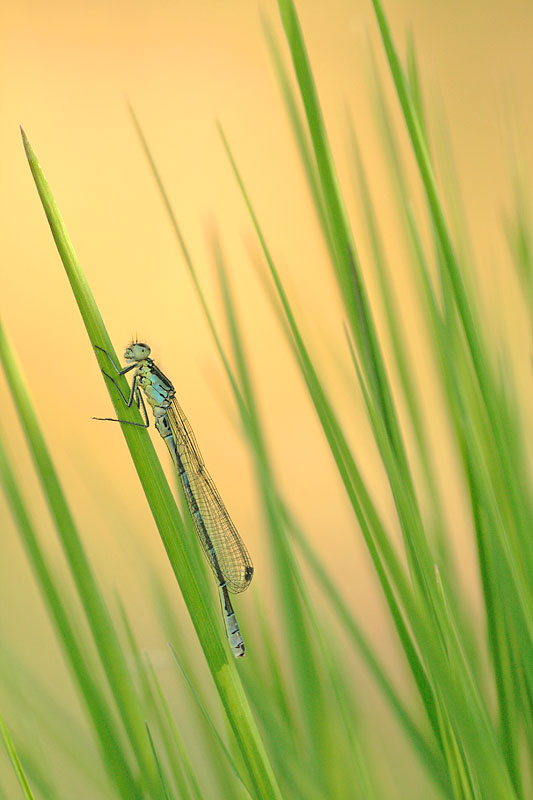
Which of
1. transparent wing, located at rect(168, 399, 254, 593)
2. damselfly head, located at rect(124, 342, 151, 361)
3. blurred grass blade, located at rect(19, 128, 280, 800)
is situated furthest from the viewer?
transparent wing, located at rect(168, 399, 254, 593)

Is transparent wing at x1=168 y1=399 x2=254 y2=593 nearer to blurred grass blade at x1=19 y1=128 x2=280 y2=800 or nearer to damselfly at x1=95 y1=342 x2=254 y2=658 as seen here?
damselfly at x1=95 y1=342 x2=254 y2=658

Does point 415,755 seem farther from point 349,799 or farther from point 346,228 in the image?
point 346,228

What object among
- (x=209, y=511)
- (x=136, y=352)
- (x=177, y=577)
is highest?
(x=136, y=352)

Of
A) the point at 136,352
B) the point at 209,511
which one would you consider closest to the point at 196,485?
the point at 209,511

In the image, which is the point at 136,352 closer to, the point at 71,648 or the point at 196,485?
the point at 196,485

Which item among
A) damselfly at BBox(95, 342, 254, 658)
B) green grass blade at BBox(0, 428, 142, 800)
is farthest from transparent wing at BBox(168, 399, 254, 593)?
green grass blade at BBox(0, 428, 142, 800)

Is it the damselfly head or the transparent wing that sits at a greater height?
the damselfly head

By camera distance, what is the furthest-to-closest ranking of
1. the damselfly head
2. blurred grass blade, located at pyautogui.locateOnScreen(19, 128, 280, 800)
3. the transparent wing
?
the transparent wing
the damselfly head
blurred grass blade, located at pyautogui.locateOnScreen(19, 128, 280, 800)
